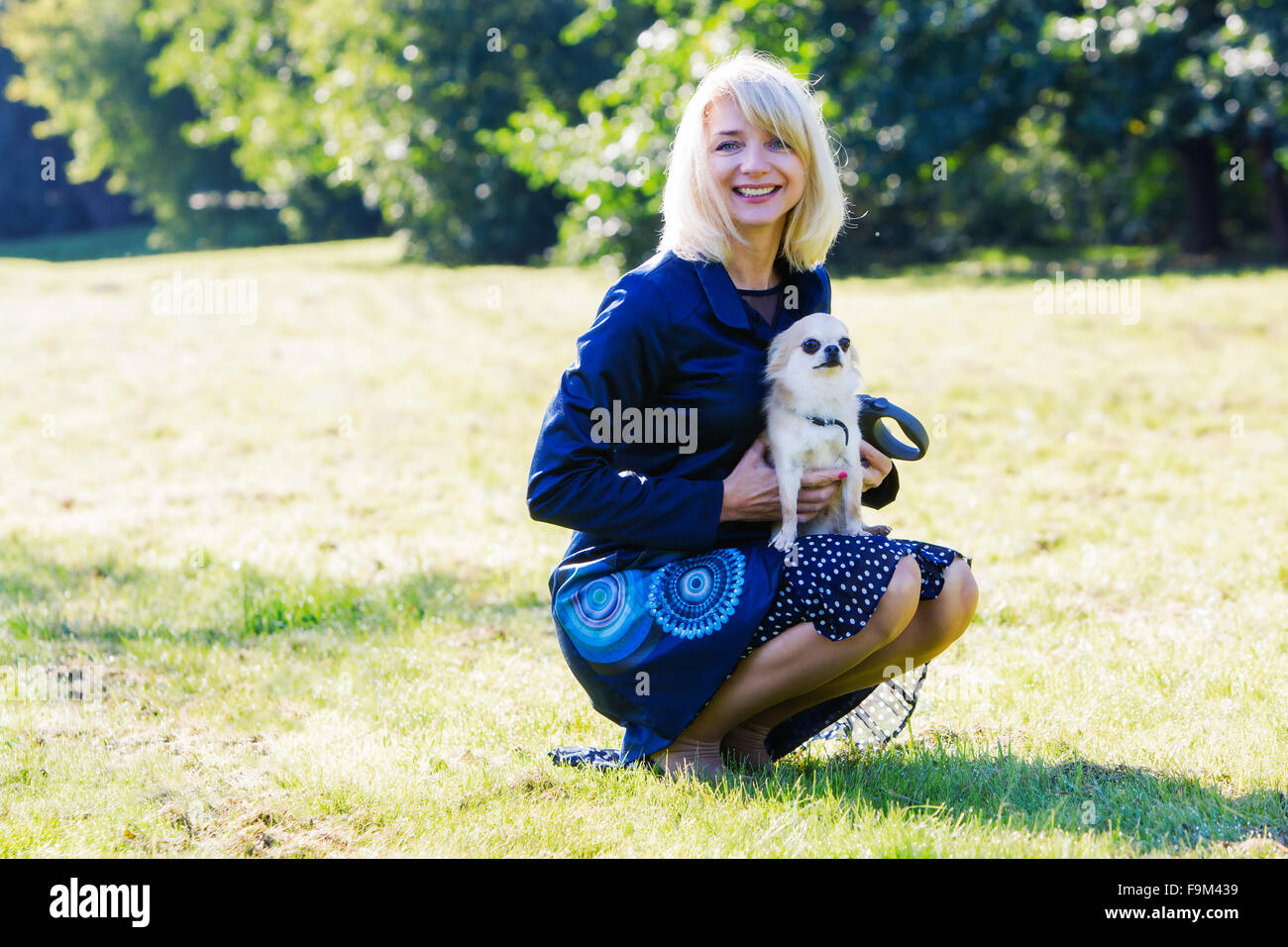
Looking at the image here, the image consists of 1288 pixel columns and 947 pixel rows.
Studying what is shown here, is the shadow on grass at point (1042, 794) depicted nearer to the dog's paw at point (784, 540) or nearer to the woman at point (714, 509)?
the woman at point (714, 509)

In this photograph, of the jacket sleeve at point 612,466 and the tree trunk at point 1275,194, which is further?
the tree trunk at point 1275,194

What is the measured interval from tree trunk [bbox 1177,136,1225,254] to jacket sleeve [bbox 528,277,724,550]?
1599cm

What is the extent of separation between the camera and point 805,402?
119 inches

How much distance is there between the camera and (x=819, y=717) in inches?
127

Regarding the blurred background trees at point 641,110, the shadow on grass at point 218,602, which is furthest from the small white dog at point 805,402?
the blurred background trees at point 641,110

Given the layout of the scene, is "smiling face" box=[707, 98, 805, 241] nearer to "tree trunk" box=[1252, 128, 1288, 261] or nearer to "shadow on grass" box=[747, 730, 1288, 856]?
"shadow on grass" box=[747, 730, 1288, 856]

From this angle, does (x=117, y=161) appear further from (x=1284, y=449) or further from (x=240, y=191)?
(x=1284, y=449)

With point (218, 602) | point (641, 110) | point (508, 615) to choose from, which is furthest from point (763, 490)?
point (641, 110)

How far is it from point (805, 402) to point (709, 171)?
2.02 feet

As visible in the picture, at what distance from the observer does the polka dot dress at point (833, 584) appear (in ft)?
9.32

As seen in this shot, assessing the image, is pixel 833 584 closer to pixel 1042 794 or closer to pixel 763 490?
pixel 763 490

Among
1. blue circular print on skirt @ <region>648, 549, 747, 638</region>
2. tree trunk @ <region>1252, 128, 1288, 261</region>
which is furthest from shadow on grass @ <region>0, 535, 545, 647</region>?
tree trunk @ <region>1252, 128, 1288, 261</region>

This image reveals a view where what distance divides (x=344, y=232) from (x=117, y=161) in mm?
6685

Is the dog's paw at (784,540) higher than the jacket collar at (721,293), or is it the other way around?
the jacket collar at (721,293)
